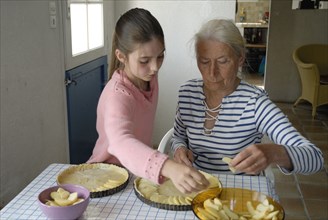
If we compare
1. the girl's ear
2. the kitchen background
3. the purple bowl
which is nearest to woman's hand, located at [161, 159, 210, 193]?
the purple bowl

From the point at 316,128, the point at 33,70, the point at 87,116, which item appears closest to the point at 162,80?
the point at 87,116

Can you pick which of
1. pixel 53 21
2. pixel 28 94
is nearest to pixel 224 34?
pixel 28 94

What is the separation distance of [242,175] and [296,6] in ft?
16.6

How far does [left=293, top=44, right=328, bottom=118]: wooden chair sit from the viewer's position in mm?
4977

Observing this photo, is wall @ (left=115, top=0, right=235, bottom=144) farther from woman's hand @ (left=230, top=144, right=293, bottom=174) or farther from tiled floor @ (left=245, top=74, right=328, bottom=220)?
woman's hand @ (left=230, top=144, right=293, bottom=174)

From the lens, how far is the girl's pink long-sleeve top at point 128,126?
0.98 metres

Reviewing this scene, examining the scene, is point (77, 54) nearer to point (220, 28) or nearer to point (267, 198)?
point (220, 28)

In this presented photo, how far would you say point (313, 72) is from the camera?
4934 mm

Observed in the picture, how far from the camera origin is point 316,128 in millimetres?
4602

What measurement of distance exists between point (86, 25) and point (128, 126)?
200 cm

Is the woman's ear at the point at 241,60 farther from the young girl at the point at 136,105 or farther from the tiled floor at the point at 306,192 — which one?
the tiled floor at the point at 306,192

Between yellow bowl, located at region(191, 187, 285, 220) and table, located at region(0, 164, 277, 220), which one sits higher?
yellow bowl, located at region(191, 187, 285, 220)

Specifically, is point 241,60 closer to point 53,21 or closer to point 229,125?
point 229,125

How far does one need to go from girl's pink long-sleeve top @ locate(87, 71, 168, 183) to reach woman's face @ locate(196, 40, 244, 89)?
21 cm
